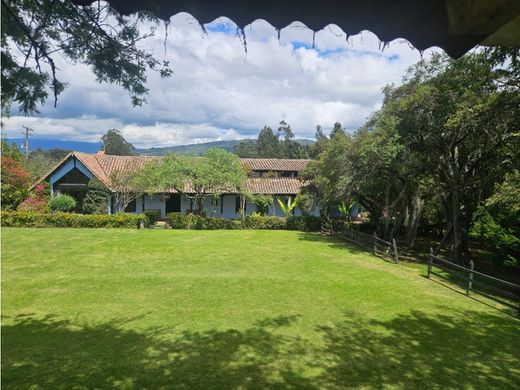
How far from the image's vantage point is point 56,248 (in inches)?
614

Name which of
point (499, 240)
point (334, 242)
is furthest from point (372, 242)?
point (499, 240)

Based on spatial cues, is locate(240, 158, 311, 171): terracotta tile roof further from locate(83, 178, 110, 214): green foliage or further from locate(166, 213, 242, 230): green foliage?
locate(83, 178, 110, 214): green foliage

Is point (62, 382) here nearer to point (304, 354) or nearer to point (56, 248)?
point (304, 354)

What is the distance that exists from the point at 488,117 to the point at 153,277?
12482 millimetres

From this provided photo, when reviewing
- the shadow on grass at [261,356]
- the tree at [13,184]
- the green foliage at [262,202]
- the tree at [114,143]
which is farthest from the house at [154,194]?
the tree at [114,143]

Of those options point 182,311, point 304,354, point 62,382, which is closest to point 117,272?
point 182,311

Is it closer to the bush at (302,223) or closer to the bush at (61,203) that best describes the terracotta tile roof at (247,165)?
the bush at (61,203)

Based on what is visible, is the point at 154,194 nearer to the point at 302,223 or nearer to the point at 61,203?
the point at 61,203

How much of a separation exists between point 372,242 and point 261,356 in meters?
13.4

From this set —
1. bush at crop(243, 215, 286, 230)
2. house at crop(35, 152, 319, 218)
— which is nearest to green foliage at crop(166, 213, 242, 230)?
bush at crop(243, 215, 286, 230)

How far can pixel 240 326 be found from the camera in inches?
297

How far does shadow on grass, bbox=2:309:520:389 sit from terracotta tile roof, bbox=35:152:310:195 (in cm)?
1995

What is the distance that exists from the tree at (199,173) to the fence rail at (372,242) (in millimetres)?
7384

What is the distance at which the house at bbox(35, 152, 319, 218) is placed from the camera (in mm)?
26625
